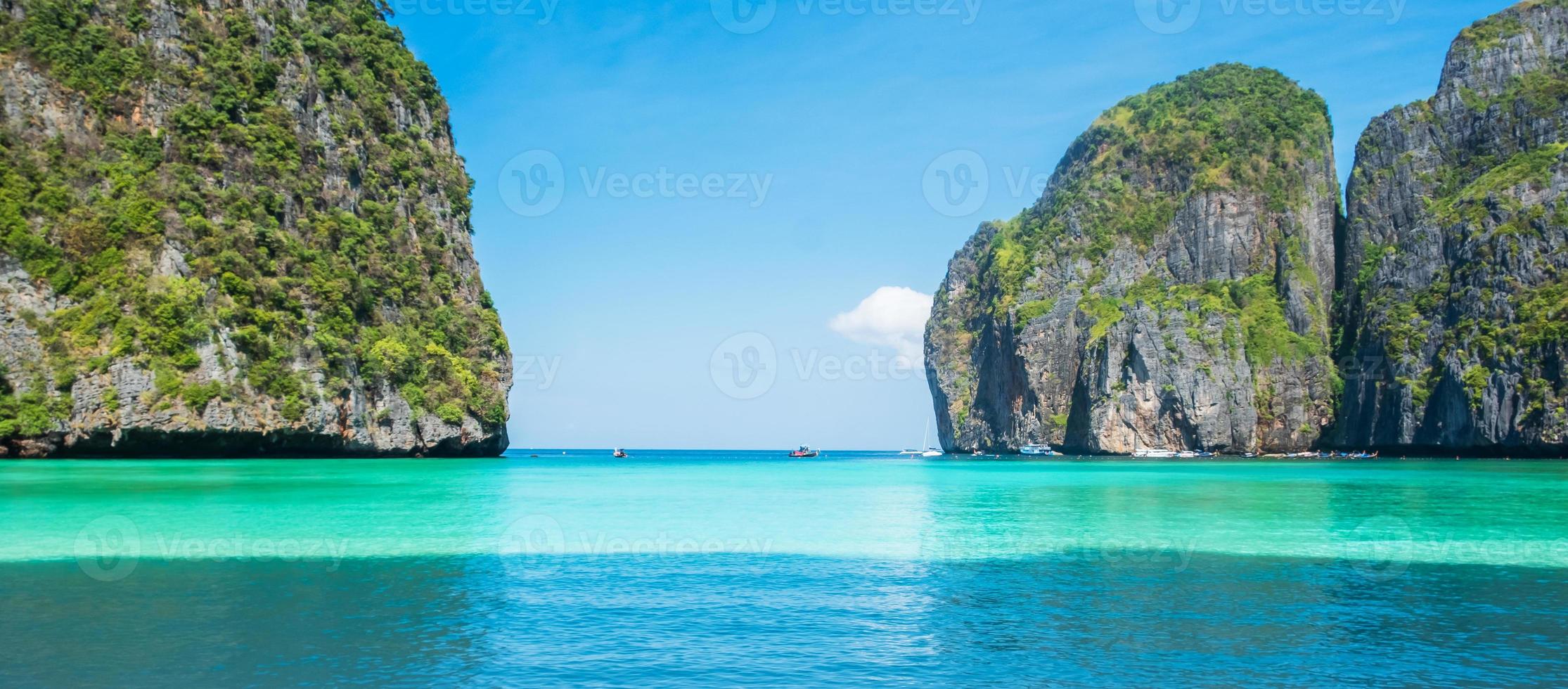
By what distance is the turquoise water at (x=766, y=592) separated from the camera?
9.71 metres

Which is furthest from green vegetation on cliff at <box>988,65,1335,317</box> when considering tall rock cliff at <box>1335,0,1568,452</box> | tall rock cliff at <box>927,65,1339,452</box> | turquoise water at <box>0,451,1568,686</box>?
turquoise water at <box>0,451,1568,686</box>

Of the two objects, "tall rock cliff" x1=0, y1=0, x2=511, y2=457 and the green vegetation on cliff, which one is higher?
the green vegetation on cliff

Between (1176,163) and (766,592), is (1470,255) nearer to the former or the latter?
(1176,163)

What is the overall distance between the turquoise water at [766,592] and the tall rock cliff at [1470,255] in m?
55.5

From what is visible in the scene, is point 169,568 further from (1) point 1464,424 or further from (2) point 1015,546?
(1) point 1464,424

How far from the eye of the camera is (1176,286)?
115m

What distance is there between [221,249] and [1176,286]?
96988mm

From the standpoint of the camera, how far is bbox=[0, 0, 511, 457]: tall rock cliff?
4750 centimetres

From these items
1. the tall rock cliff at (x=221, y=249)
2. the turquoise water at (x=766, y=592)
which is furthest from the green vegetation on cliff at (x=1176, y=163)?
the turquoise water at (x=766, y=592)

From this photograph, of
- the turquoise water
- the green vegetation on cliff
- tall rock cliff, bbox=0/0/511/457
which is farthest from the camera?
the green vegetation on cliff

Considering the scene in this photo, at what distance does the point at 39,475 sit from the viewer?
3444 centimetres

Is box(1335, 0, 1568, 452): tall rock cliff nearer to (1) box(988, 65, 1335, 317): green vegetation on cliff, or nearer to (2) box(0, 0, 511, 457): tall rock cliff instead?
(1) box(988, 65, 1335, 317): green vegetation on cliff

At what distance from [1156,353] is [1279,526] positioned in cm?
8424

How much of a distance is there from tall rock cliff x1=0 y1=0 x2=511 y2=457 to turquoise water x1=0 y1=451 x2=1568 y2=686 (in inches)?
844
